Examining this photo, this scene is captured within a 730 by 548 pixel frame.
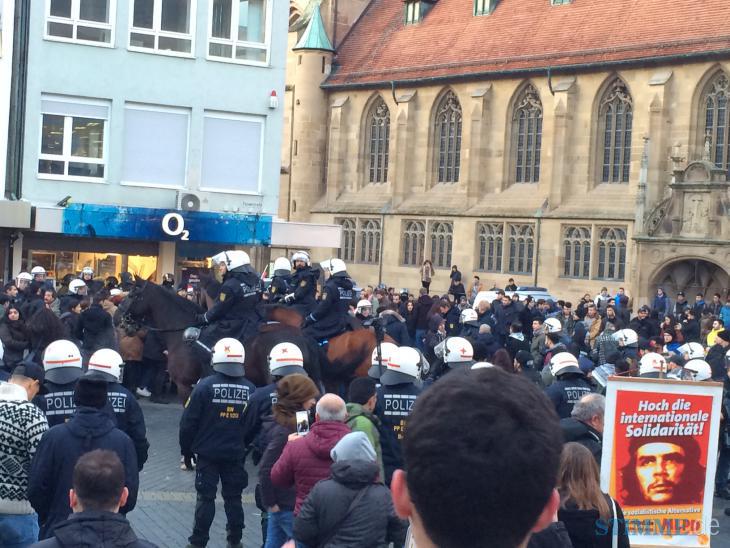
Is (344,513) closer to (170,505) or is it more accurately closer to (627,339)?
(170,505)

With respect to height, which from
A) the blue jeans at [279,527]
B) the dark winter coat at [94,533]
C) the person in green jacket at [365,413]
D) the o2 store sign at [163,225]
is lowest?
the blue jeans at [279,527]

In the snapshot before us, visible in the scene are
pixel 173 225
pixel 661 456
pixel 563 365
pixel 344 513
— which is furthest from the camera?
pixel 173 225

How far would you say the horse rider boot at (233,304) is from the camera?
13.8 m

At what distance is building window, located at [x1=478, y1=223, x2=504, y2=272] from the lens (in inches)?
1815

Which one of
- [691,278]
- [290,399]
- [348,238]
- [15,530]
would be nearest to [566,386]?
[290,399]

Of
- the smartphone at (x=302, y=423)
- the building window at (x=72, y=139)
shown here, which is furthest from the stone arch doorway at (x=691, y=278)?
the smartphone at (x=302, y=423)

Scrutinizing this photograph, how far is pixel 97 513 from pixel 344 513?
1.60 metres

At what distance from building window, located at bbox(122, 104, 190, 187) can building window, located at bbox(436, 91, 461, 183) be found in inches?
923

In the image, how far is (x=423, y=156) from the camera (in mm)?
50031

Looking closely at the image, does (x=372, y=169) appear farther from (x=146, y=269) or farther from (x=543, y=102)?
(x=146, y=269)

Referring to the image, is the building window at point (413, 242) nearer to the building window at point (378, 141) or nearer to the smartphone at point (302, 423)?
the building window at point (378, 141)

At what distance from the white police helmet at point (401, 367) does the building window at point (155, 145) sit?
Answer: 18631 mm

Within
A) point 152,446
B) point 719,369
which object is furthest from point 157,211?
point 719,369

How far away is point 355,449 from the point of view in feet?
19.6
